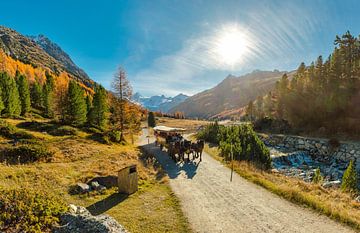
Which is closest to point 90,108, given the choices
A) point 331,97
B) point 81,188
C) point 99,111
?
point 99,111

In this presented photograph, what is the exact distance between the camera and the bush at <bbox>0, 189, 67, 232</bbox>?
526 cm

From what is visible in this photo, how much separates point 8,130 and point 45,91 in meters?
39.9

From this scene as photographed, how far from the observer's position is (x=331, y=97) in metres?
37.6

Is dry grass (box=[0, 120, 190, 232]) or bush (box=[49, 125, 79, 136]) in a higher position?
bush (box=[49, 125, 79, 136])

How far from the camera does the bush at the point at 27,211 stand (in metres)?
5.26

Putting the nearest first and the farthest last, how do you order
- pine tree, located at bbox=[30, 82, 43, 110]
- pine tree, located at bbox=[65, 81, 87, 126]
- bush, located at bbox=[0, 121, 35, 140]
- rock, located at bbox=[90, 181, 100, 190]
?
1. rock, located at bbox=[90, 181, 100, 190]
2. bush, located at bbox=[0, 121, 35, 140]
3. pine tree, located at bbox=[65, 81, 87, 126]
4. pine tree, located at bbox=[30, 82, 43, 110]

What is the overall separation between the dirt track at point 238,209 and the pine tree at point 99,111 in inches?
1495

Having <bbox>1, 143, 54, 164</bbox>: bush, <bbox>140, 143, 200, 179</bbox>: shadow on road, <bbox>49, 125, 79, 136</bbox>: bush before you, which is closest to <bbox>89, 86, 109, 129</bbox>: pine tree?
<bbox>49, 125, 79, 136</bbox>: bush

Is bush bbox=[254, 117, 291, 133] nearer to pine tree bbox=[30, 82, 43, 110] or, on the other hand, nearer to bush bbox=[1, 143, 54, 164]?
bush bbox=[1, 143, 54, 164]

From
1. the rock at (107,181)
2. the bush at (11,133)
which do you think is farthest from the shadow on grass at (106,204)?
the bush at (11,133)

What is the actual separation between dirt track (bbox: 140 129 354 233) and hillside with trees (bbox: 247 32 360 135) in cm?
3267

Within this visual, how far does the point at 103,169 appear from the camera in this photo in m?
15.7

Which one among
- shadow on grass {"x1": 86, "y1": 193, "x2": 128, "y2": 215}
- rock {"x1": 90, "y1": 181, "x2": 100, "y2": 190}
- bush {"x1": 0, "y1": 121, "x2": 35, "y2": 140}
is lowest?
shadow on grass {"x1": 86, "y1": 193, "x2": 128, "y2": 215}

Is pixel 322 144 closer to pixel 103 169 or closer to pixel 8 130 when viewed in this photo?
pixel 103 169
